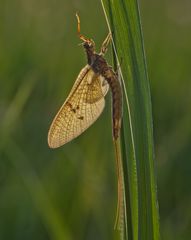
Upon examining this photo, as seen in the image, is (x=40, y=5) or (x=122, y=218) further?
(x=40, y=5)

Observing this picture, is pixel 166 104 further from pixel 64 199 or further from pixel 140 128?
pixel 140 128

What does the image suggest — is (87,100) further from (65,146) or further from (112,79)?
(65,146)

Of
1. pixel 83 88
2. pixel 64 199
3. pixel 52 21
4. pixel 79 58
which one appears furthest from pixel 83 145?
pixel 52 21

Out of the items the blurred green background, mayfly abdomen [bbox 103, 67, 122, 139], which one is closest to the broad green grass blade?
mayfly abdomen [bbox 103, 67, 122, 139]

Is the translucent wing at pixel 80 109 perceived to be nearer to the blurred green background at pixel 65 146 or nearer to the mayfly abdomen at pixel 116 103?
the mayfly abdomen at pixel 116 103

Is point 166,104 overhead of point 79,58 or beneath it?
beneath

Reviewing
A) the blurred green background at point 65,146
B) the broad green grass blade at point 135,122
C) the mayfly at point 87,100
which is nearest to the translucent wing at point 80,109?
the mayfly at point 87,100
